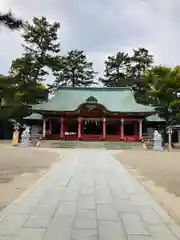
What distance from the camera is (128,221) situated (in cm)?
547

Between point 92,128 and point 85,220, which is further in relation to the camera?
point 92,128

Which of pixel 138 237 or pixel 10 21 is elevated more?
pixel 10 21

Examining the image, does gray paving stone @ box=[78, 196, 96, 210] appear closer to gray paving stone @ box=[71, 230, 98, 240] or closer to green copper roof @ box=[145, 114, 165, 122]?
gray paving stone @ box=[71, 230, 98, 240]

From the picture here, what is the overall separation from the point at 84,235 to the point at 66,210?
1623 mm

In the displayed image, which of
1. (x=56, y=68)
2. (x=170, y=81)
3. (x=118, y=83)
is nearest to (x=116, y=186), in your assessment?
(x=170, y=81)

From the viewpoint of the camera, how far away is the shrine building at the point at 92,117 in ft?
123

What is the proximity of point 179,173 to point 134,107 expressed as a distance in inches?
1081

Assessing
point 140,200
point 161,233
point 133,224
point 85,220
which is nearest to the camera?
point 161,233

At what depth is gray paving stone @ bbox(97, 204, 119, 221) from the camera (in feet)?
18.5

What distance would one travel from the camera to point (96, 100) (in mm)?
37969

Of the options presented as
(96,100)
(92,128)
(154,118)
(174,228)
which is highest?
(96,100)

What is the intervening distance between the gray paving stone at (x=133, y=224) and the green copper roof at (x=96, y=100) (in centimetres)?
3167

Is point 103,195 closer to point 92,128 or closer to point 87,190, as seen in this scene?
point 87,190

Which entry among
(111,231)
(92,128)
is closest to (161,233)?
(111,231)
